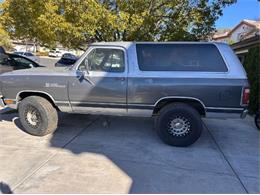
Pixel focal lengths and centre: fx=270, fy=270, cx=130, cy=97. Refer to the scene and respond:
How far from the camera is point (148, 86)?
16.7 feet

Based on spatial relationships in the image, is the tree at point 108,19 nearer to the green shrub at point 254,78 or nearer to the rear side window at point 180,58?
the green shrub at point 254,78

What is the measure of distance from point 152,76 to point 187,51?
831mm

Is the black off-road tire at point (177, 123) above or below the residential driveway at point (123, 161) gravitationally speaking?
above

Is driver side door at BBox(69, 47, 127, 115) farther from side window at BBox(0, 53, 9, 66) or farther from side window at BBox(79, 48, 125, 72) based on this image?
side window at BBox(0, 53, 9, 66)

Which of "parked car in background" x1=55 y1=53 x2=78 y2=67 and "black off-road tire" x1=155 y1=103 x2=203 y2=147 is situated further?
"parked car in background" x1=55 y1=53 x2=78 y2=67

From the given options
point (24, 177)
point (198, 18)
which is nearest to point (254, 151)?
point (24, 177)

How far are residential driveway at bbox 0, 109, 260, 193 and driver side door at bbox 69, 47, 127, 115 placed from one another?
70 centimetres

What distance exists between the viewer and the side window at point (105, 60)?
5298 mm

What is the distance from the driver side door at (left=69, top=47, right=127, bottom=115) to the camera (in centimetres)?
523

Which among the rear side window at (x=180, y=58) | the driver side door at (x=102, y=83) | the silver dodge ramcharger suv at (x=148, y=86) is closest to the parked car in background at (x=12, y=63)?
the silver dodge ramcharger suv at (x=148, y=86)

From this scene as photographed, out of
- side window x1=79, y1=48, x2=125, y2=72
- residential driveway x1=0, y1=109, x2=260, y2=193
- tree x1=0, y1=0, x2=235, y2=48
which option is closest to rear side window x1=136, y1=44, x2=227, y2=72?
side window x1=79, y1=48, x2=125, y2=72

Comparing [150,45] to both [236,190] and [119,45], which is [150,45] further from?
[236,190]

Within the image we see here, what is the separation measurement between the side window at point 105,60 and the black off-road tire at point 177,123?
48.8 inches

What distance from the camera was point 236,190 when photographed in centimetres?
367
